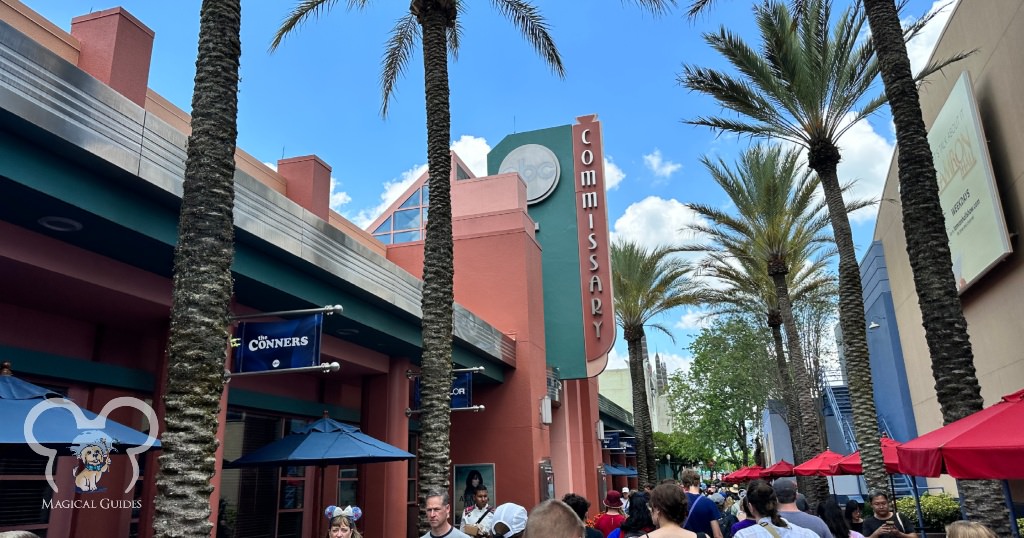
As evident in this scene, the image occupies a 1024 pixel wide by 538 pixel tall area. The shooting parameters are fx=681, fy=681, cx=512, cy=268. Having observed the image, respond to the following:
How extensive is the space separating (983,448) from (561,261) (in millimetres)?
17171

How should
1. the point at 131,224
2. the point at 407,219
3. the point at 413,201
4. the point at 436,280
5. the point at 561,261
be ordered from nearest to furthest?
the point at 131,224 → the point at 436,280 → the point at 561,261 → the point at 407,219 → the point at 413,201

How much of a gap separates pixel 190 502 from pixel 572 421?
18.8 metres

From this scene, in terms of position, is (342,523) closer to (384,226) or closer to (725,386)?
(384,226)

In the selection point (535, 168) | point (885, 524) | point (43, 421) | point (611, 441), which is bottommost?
point (885, 524)

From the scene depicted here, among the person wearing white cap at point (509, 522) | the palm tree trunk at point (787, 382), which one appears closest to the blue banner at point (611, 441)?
the palm tree trunk at point (787, 382)

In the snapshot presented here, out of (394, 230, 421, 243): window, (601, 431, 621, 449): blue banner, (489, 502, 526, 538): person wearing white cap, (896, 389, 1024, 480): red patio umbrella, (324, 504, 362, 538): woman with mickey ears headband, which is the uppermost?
(394, 230, 421, 243): window

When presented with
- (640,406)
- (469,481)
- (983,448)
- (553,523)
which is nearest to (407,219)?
(469,481)

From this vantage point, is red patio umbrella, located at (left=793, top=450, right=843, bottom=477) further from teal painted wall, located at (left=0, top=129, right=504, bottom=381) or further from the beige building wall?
teal painted wall, located at (left=0, top=129, right=504, bottom=381)

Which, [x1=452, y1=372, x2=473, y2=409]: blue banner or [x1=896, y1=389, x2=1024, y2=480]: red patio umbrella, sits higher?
[x1=452, y1=372, x2=473, y2=409]: blue banner

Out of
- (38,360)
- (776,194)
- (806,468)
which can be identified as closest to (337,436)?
(38,360)

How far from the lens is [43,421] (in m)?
5.92

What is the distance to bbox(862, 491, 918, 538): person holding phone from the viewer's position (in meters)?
7.98

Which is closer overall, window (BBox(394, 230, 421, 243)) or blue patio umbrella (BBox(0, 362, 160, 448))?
blue patio umbrella (BBox(0, 362, 160, 448))

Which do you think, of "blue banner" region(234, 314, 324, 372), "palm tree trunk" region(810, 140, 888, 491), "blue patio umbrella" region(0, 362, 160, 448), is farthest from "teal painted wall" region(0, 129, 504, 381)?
"palm tree trunk" region(810, 140, 888, 491)
